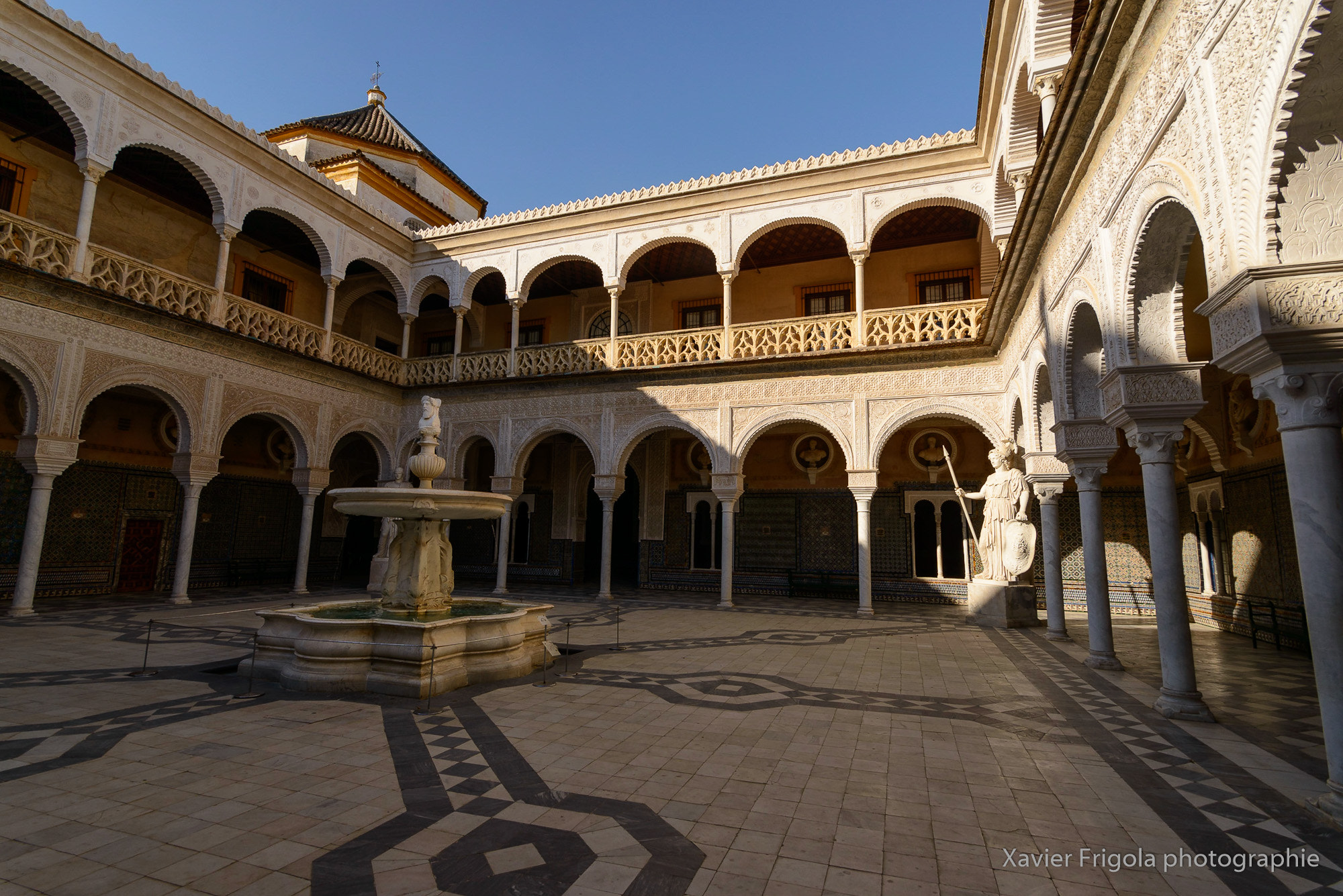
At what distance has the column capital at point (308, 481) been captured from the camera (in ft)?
43.3

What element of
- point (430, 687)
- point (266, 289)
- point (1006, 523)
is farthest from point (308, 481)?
point (1006, 523)

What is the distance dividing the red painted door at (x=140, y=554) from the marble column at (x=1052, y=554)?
1551 cm

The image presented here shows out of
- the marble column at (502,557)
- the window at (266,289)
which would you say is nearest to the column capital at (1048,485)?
the marble column at (502,557)

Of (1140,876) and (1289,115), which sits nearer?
(1140,876)

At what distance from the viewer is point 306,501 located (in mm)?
13273

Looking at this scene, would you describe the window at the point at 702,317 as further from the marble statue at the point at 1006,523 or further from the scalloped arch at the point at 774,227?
the marble statue at the point at 1006,523

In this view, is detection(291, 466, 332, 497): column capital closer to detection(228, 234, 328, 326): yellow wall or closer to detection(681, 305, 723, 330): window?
detection(228, 234, 328, 326): yellow wall

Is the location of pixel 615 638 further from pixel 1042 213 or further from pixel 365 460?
pixel 365 460

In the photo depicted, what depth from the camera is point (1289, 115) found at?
296 centimetres

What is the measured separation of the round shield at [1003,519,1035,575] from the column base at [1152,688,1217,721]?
487 centimetres

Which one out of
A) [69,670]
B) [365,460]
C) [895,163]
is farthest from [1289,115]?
[365,460]

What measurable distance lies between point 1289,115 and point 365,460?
18117 mm

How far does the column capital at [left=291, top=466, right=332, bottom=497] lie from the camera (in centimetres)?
1319

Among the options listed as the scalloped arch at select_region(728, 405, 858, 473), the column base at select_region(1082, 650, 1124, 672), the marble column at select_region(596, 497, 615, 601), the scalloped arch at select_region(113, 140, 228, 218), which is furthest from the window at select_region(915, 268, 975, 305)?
the scalloped arch at select_region(113, 140, 228, 218)
